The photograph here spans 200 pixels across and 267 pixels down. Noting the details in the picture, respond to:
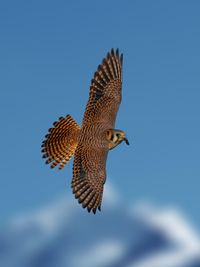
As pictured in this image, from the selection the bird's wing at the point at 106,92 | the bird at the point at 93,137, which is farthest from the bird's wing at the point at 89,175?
the bird's wing at the point at 106,92

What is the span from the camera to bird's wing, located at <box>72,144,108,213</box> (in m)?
16.1

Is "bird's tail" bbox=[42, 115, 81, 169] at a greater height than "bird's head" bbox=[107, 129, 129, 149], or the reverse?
"bird's tail" bbox=[42, 115, 81, 169]

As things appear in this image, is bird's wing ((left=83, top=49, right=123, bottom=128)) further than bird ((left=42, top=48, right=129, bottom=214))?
Yes

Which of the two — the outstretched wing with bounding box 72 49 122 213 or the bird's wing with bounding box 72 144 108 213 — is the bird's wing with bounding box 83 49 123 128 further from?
the bird's wing with bounding box 72 144 108 213

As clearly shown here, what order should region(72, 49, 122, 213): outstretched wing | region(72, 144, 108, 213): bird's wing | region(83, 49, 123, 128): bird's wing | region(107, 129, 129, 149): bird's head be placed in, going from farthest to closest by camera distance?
1. region(83, 49, 123, 128): bird's wing
2. region(107, 129, 129, 149): bird's head
3. region(72, 49, 122, 213): outstretched wing
4. region(72, 144, 108, 213): bird's wing

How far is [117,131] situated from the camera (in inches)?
677

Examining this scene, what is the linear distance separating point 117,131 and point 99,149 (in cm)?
77

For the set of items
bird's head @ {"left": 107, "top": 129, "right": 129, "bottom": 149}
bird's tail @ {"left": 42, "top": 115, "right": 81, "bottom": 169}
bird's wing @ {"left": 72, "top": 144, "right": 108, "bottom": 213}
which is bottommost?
bird's wing @ {"left": 72, "top": 144, "right": 108, "bottom": 213}

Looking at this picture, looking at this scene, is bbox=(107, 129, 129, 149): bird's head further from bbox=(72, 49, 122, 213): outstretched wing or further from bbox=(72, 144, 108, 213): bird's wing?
bbox=(72, 144, 108, 213): bird's wing

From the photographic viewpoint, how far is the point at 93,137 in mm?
16828

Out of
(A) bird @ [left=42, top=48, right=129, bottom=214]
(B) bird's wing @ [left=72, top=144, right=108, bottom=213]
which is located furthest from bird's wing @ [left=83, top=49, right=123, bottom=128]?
(B) bird's wing @ [left=72, top=144, right=108, bottom=213]

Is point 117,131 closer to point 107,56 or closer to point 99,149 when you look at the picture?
point 99,149

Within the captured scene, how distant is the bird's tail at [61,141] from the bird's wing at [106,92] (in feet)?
1.87

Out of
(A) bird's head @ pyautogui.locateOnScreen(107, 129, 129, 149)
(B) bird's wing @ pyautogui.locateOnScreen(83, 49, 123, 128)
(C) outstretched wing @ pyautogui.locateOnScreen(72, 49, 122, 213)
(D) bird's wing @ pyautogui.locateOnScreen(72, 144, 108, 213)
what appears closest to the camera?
(D) bird's wing @ pyautogui.locateOnScreen(72, 144, 108, 213)
